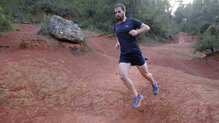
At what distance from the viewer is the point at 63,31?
758cm

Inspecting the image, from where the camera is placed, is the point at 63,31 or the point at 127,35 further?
the point at 63,31

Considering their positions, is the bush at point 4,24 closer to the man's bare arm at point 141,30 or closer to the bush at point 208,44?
the man's bare arm at point 141,30

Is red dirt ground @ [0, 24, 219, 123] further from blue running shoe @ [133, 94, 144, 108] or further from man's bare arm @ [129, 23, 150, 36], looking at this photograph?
man's bare arm @ [129, 23, 150, 36]

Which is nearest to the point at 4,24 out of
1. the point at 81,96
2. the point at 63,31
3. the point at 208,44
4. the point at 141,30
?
the point at 63,31

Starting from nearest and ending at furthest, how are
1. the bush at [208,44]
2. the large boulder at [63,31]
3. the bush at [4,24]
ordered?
1. the bush at [4,24]
2. the large boulder at [63,31]
3. the bush at [208,44]

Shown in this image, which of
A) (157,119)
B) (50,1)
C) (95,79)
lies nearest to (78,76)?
(95,79)

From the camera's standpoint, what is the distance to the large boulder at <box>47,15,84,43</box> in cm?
748

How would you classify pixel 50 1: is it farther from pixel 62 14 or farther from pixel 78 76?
pixel 78 76

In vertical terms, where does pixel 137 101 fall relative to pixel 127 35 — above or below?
below

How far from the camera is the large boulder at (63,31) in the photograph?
7.48m

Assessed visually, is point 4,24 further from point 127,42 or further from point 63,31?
point 127,42

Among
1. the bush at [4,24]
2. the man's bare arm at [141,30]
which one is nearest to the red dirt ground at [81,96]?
the man's bare arm at [141,30]

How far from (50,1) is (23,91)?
55.0ft

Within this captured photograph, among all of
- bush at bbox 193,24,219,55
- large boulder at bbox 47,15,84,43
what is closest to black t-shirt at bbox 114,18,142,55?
large boulder at bbox 47,15,84,43
